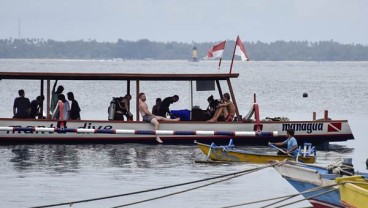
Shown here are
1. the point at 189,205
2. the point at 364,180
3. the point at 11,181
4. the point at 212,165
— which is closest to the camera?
the point at 364,180

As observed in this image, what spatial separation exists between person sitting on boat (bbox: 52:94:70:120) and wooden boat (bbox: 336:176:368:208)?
1611 centimetres

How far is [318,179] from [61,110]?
601 inches

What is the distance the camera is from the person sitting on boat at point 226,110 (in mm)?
34938

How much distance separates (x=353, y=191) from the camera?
18906 millimetres

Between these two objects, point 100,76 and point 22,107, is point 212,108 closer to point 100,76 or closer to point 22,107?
point 100,76

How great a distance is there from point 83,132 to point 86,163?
257cm

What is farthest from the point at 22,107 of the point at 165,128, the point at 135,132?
the point at 165,128

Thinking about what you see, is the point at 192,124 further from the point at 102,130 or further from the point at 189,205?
the point at 189,205

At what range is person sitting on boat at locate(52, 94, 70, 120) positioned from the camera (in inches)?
1362

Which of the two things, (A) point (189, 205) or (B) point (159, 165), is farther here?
(B) point (159, 165)

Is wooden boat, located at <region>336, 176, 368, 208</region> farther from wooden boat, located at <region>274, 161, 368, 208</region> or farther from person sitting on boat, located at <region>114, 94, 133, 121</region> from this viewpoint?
person sitting on boat, located at <region>114, 94, 133, 121</region>

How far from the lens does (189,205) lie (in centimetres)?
2530

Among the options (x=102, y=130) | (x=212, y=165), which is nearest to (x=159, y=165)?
(x=212, y=165)

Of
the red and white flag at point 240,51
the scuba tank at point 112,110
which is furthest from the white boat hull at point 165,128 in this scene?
the red and white flag at point 240,51
